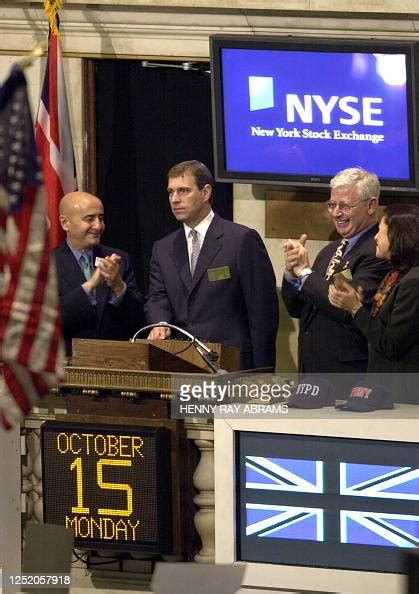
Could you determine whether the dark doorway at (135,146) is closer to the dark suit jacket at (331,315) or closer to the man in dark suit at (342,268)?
the dark suit jacket at (331,315)

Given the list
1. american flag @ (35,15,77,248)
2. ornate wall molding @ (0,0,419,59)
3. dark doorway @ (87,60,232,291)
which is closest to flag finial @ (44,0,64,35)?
american flag @ (35,15,77,248)

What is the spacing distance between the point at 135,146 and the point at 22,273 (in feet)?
15.7

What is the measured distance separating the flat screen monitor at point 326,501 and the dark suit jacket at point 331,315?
58.9 inches

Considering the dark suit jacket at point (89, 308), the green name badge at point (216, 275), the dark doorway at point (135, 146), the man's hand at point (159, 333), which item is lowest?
the man's hand at point (159, 333)

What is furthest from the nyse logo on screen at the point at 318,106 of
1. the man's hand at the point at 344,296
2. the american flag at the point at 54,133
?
the man's hand at the point at 344,296

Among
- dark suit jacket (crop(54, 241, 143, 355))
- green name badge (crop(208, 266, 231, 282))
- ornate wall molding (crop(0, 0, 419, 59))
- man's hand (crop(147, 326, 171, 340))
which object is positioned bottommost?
man's hand (crop(147, 326, 171, 340))

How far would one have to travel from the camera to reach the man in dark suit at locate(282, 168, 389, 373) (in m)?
7.84

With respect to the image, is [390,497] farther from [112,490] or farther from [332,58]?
[332,58]

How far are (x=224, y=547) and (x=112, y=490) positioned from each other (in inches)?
22.6

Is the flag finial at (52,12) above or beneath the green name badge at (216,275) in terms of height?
above

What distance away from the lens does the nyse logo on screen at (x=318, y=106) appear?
9.37 metres

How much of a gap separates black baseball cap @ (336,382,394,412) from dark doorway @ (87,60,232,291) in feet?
12.6

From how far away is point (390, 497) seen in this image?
20.4ft

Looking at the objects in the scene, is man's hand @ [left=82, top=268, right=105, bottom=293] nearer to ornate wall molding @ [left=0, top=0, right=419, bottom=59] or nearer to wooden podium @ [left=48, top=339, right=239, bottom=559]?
wooden podium @ [left=48, top=339, right=239, bottom=559]
